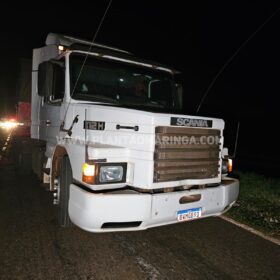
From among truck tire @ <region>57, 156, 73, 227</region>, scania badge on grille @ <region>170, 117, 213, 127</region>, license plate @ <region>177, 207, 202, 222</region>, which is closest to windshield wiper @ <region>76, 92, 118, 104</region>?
truck tire @ <region>57, 156, 73, 227</region>

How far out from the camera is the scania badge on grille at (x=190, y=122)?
3835 millimetres

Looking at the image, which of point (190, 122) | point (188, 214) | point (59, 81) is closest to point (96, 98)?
point (59, 81)

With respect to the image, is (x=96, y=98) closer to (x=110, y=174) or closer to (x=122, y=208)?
(x=110, y=174)

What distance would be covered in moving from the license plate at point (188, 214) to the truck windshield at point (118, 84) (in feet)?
4.92

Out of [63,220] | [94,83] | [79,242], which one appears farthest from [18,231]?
[94,83]

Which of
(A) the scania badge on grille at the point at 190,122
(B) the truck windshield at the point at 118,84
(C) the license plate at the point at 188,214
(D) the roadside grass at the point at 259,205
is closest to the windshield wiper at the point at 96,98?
(B) the truck windshield at the point at 118,84

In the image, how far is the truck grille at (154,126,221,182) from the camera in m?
3.80

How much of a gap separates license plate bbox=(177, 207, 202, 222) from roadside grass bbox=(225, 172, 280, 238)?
156 cm

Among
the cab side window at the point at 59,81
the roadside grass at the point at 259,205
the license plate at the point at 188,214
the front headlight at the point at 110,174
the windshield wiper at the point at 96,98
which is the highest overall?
the cab side window at the point at 59,81

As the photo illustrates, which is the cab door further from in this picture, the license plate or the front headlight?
the license plate

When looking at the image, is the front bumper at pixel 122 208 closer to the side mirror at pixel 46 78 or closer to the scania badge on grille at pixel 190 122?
the scania badge on grille at pixel 190 122

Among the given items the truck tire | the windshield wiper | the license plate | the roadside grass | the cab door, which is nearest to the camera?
the license plate

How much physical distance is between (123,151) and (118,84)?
5.52ft

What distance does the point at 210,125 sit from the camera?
14.0ft
